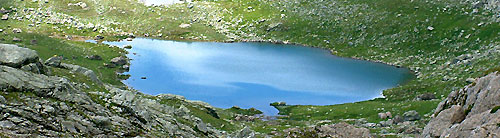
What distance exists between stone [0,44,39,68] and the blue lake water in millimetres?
50844

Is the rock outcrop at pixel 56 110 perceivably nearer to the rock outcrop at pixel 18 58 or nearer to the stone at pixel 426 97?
the rock outcrop at pixel 18 58

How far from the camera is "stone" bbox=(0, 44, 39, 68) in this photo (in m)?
23.3

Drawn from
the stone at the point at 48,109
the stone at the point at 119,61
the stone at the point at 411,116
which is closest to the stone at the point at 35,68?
the stone at the point at 48,109

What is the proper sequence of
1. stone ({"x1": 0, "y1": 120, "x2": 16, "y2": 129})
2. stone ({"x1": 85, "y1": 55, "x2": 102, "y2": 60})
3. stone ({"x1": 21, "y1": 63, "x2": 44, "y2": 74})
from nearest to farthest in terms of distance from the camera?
Answer: stone ({"x1": 0, "y1": 120, "x2": 16, "y2": 129}) < stone ({"x1": 21, "y1": 63, "x2": 44, "y2": 74}) < stone ({"x1": 85, "y1": 55, "x2": 102, "y2": 60})

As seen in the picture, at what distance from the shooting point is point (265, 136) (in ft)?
134

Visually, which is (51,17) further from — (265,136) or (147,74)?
(265,136)

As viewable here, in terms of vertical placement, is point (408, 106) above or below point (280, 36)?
below

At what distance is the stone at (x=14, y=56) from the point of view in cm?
2328

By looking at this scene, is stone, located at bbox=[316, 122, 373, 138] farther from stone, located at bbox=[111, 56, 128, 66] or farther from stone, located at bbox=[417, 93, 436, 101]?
stone, located at bbox=[111, 56, 128, 66]

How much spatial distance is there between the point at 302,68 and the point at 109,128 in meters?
81.8

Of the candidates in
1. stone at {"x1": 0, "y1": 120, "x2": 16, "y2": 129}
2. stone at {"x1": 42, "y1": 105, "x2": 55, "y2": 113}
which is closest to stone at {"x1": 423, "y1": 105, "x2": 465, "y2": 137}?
stone at {"x1": 42, "y1": 105, "x2": 55, "y2": 113}

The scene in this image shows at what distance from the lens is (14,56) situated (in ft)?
78.1

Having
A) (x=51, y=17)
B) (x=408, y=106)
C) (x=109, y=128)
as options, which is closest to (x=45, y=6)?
(x=51, y=17)

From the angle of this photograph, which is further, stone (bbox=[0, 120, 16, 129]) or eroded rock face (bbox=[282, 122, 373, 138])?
eroded rock face (bbox=[282, 122, 373, 138])
